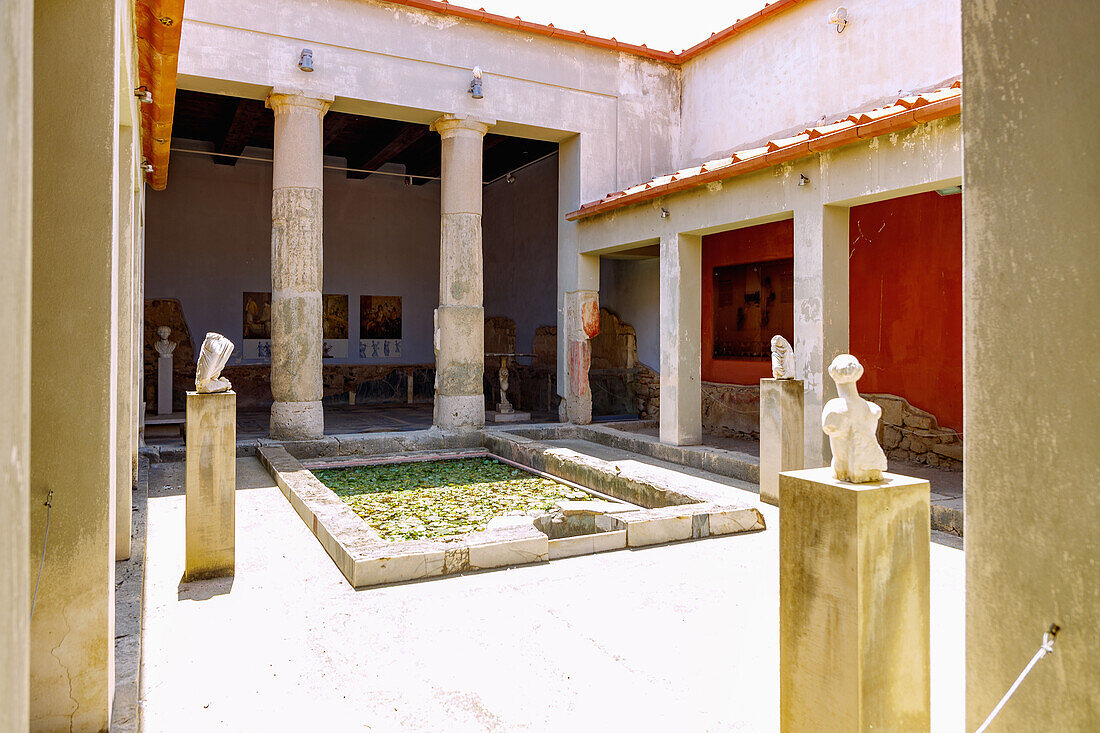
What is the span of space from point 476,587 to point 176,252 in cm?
1367

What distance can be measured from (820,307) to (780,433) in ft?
4.62

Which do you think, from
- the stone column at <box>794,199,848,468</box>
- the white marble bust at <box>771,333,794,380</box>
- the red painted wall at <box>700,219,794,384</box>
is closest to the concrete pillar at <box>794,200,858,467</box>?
the stone column at <box>794,199,848,468</box>

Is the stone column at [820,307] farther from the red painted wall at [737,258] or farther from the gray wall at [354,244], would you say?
the gray wall at [354,244]

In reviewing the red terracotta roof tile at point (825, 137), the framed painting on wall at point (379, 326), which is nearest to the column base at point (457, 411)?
the red terracotta roof tile at point (825, 137)

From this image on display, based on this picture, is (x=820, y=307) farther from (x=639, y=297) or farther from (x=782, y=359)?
(x=639, y=297)

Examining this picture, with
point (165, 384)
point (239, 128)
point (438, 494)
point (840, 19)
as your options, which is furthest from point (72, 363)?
point (239, 128)

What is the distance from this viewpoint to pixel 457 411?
9969mm

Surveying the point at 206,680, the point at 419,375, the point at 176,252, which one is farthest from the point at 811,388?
the point at 176,252

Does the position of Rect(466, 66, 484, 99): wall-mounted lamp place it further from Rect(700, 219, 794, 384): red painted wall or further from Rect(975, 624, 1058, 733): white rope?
Rect(975, 624, 1058, 733): white rope

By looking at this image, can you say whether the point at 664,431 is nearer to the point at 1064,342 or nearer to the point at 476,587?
the point at 476,587

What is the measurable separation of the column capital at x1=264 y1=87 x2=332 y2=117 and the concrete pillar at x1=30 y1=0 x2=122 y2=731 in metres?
7.17

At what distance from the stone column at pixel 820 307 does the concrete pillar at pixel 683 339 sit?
6.43 ft

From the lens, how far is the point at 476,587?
414 centimetres

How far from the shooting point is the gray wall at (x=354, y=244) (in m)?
15.1
